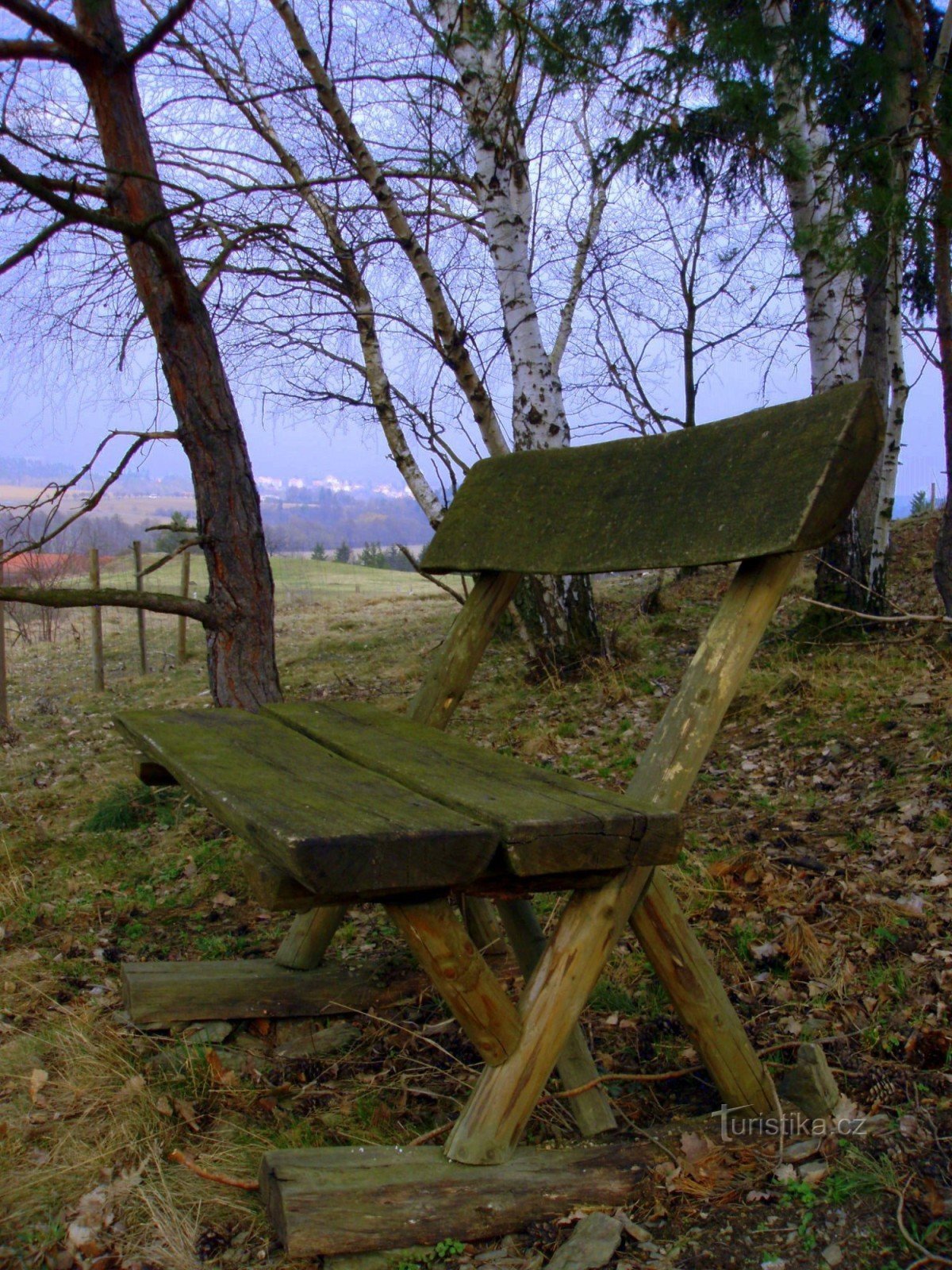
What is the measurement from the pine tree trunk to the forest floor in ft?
3.43

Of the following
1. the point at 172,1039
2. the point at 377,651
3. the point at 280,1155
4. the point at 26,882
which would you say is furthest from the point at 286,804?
the point at 377,651

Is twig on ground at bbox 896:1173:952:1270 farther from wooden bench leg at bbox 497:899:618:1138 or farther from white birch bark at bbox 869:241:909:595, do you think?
white birch bark at bbox 869:241:909:595

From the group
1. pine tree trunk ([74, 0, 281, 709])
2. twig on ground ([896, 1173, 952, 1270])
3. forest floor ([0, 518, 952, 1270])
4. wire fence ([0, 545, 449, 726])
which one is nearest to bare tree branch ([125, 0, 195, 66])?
pine tree trunk ([74, 0, 281, 709])

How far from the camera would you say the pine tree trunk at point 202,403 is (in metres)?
5.23

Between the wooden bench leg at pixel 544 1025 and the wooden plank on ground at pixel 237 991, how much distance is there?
1101 mm

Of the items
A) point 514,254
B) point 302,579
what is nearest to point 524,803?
point 514,254

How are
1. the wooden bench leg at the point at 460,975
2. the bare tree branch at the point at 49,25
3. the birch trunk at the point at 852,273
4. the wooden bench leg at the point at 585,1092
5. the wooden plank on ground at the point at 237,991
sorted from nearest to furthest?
the wooden bench leg at the point at 460,975
the wooden bench leg at the point at 585,1092
the wooden plank on ground at the point at 237,991
the bare tree branch at the point at 49,25
the birch trunk at the point at 852,273

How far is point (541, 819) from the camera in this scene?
1.88 meters

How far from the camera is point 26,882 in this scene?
186 inches

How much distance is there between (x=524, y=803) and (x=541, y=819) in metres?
0.18

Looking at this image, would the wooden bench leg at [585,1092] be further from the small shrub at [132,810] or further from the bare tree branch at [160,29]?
the bare tree branch at [160,29]

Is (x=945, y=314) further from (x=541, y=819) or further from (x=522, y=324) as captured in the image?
(x=541, y=819)

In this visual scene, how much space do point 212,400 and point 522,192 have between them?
3499 mm

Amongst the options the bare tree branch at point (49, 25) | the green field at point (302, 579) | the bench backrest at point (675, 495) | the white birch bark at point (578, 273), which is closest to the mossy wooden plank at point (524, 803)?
the bench backrest at point (675, 495)
